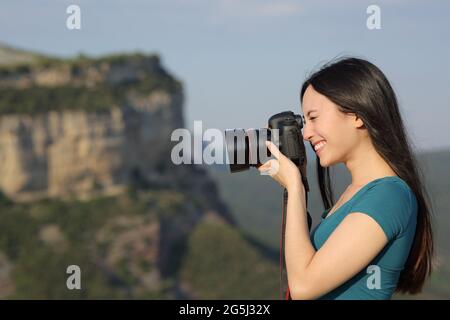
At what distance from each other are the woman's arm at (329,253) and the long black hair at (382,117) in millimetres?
315

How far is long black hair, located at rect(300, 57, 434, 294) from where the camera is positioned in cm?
267

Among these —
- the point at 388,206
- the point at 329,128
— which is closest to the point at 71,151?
the point at 329,128

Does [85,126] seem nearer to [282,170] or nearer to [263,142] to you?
[263,142]

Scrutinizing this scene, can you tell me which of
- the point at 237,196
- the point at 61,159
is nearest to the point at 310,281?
the point at 61,159

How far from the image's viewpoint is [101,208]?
68312 millimetres

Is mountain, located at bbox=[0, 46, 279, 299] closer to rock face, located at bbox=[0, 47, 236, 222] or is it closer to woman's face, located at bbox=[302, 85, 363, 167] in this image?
rock face, located at bbox=[0, 47, 236, 222]

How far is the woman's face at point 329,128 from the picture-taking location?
2.71 meters

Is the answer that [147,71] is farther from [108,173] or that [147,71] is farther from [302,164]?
[302,164]

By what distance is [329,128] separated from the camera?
107 inches

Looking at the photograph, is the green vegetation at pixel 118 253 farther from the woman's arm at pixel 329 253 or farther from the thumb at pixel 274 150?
the woman's arm at pixel 329 253

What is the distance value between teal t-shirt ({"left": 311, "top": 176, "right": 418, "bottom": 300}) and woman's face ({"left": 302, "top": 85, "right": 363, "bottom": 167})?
0.16m

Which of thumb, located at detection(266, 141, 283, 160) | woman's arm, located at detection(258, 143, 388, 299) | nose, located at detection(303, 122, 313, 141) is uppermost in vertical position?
nose, located at detection(303, 122, 313, 141)

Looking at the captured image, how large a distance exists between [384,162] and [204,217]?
75878mm

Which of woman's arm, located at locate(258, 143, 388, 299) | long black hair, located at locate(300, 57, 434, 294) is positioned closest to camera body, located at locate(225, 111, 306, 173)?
long black hair, located at locate(300, 57, 434, 294)
